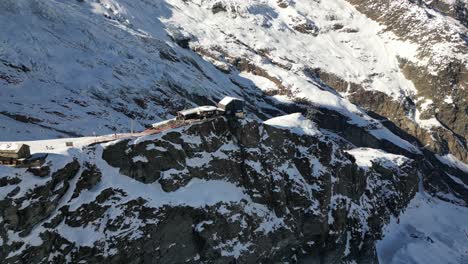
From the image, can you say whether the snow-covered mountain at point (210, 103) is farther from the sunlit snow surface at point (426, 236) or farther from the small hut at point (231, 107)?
the small hut at point (231, 107)

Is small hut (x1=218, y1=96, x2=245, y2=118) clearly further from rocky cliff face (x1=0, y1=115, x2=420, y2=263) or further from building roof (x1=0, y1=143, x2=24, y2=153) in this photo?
building roof (x1=0, y1=143, x2=24, y2=153)

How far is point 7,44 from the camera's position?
9981 centimetres

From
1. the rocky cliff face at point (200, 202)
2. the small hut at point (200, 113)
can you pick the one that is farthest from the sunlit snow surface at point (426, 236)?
the small hut at point (200, 113)

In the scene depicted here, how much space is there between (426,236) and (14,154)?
79.0 m

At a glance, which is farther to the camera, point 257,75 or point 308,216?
point 257,75

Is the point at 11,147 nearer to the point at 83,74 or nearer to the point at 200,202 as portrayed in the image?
the point at 200,202

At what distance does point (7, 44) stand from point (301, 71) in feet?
319

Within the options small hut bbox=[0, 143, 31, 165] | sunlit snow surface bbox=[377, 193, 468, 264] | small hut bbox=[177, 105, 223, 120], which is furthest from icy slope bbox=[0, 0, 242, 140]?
sunlit snow surface bbox=[377, 193, 468, 264]

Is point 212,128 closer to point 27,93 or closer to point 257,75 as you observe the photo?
point 27,93

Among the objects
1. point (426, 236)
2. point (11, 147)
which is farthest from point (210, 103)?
point (11, 147)

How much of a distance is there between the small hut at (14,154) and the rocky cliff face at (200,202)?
1427 mm

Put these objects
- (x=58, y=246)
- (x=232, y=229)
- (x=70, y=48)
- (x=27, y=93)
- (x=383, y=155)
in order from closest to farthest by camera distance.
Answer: (x=58, y=246)
(x=232, y=229)
(x=27, y=93)
(x=70, y=48)
(x=383, y=155)

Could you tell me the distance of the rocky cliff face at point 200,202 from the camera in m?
52.4

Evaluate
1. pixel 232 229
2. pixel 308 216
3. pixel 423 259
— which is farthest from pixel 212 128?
pixel 423 259
